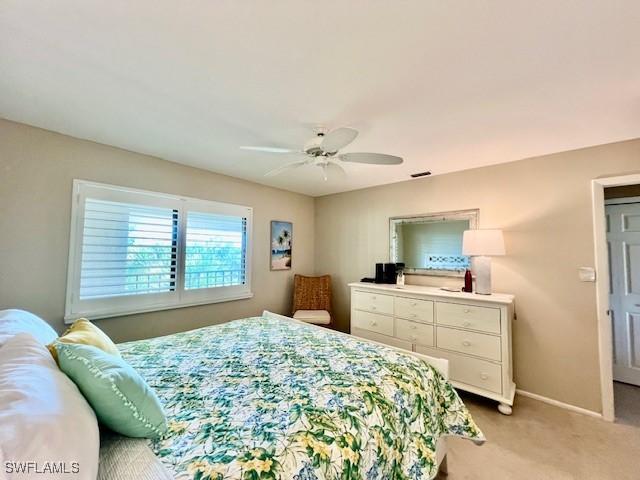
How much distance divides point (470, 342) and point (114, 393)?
2.72 m

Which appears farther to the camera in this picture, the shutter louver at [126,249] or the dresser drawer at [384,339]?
the dresser drawer at [384,339]

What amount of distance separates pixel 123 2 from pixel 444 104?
1813 millimetres

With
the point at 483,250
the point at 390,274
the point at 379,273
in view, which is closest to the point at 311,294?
the point at 379,273

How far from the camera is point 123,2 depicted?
1121mm

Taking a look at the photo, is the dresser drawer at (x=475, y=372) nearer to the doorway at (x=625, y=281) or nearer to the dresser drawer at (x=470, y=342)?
the dresser drawer at (x=470, y=342)

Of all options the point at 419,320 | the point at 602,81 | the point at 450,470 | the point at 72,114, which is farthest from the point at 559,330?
the point at 72,114

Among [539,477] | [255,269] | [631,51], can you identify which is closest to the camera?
[631,51]

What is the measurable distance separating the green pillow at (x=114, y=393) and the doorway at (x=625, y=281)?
4.22 metres

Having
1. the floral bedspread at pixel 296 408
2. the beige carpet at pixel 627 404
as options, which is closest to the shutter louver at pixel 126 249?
the floral bedspread at pixel 296 408

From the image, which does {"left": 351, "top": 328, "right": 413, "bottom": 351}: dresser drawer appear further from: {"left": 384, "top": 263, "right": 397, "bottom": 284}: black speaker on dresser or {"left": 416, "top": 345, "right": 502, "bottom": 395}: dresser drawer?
{"left": 384, "top": 263, "right": 397, "bottom": 284}: black speaker on dresser

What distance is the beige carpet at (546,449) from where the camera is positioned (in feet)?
5.69

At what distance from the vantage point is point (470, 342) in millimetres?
2547

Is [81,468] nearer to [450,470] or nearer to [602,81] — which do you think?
[450,470]

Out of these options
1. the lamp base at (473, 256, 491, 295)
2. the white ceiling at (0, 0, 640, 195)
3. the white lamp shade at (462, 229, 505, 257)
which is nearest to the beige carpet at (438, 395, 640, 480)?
the lamp base at (473, 256, 491, 295)
